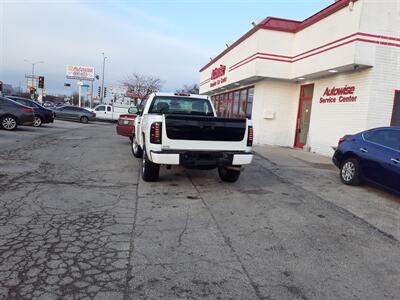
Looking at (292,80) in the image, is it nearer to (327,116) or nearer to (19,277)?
(327,116)

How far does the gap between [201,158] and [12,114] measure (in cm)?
1353

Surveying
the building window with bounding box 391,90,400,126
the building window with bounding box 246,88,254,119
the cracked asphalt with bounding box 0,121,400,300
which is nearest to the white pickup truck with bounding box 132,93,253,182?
the cracked asphalt with bounding box 0,121,400,300

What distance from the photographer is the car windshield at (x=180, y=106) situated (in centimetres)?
901

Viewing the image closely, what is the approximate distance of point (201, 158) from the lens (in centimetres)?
691

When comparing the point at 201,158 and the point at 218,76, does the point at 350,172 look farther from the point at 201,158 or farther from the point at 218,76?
the point at 218,76

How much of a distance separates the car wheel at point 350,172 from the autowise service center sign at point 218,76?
49.5 ft

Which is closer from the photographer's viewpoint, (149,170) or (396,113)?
(149,170)

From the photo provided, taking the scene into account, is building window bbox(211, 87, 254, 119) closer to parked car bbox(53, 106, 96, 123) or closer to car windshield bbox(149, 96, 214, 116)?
car windshield bbox(149, 96, 214, 116)

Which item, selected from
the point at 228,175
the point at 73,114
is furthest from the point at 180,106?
the point at 73,114

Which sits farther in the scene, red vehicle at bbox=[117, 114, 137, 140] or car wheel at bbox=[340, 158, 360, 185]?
red vehicle at bbox=[117, 114, 137, 140]

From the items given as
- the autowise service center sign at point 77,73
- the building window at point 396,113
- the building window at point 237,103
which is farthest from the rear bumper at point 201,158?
the autowise service center sign at point 77,73

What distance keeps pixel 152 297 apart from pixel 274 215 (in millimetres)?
3148

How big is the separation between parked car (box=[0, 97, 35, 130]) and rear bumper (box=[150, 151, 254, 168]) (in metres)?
12.9

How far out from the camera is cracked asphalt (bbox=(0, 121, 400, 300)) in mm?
3426
